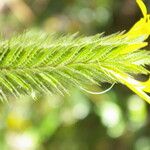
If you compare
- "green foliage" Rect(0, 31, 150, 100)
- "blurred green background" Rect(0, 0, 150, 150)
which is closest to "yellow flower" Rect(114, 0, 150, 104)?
"green foliage" Rect(0, 31, 150, 100)

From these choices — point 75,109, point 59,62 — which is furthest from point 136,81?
point 75,109

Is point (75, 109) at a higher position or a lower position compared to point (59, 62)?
lower

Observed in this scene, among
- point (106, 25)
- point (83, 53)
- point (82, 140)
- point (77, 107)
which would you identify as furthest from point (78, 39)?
point (106, 25)

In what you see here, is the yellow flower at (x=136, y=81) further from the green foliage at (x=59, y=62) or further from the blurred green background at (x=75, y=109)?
the blurred green background at (x=75, y=109)

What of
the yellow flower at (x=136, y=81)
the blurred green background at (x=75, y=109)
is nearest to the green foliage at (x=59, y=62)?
the yellow flower at (x=136, y=81)

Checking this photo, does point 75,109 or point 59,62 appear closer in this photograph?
point 59,62

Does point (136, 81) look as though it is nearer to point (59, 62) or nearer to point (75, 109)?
point (59, 62)

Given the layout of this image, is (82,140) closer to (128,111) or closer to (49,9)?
(128,111)
